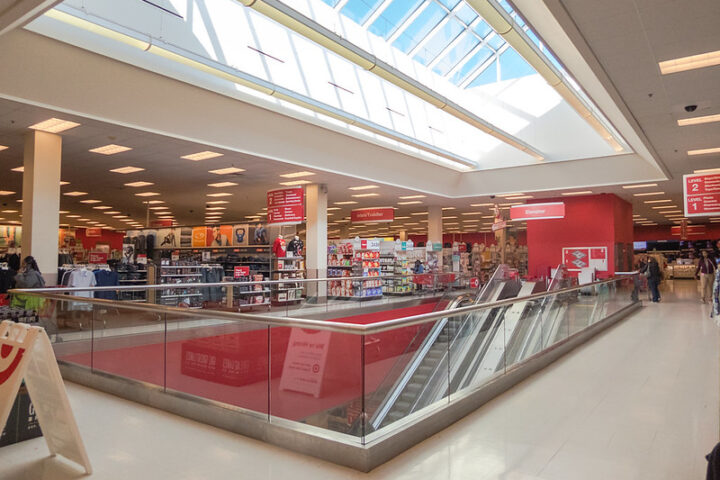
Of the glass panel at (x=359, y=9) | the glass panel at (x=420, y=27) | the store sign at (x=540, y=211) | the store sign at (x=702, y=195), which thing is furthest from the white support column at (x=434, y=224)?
the store sign at (x=702, y=195)

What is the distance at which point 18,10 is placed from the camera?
4879mm

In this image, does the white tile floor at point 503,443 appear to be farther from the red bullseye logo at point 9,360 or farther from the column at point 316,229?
the column at point 316,229

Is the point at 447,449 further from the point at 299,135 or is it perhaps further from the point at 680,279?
the point at 680,279

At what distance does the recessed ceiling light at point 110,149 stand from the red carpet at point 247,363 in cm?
594

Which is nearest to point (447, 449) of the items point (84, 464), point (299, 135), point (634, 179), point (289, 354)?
point (289, 354)

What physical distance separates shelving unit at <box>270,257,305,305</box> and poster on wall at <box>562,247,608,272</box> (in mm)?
11014

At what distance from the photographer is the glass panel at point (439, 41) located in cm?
1390

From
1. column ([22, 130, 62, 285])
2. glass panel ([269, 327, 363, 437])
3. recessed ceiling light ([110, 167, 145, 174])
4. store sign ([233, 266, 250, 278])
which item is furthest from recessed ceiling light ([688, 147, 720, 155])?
column ([22, 130, 62, 285])

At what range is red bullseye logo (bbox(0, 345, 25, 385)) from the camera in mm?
3014

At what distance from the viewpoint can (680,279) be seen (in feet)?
110

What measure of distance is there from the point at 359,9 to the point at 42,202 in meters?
8.34

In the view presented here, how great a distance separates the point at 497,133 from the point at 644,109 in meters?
4.99

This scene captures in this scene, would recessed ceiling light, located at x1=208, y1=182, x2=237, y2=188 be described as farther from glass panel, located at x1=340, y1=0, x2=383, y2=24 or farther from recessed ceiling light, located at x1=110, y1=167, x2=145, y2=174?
glass panel, located at x1=340, y1=0, x2=383, y2=24

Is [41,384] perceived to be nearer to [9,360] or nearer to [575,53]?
[9,360]
